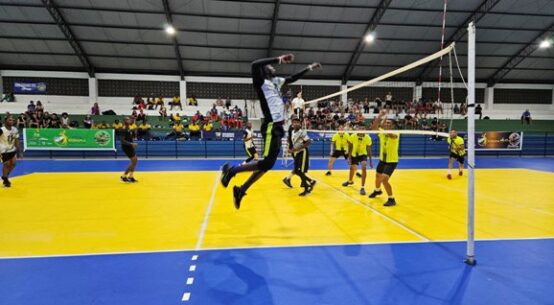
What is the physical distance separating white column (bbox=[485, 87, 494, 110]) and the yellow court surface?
82.4 feet

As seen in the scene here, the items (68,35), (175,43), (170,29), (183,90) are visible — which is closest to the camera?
(170,29)

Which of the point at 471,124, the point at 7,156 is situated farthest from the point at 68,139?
the point at 471,124

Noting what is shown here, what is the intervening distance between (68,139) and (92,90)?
10.3 m

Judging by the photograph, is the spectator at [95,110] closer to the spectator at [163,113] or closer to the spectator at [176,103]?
the spectator at [163,113]

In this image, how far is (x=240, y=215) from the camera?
661 cm

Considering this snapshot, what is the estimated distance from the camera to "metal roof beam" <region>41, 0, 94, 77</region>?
68.3 feet

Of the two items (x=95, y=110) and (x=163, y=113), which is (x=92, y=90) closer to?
(x=95, y=110)

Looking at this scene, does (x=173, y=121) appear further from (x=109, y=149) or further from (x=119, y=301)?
(x=119, y=301)

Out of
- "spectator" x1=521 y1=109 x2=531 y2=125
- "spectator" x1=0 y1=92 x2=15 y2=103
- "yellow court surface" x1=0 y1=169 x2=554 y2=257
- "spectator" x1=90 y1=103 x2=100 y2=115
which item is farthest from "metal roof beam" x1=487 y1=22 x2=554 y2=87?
"spectator" x1=0 y1=92 x2=15 y2=103

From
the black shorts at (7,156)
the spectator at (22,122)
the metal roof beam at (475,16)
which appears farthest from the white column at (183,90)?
the metal roof beam at (475,16)

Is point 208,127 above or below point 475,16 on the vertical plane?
below

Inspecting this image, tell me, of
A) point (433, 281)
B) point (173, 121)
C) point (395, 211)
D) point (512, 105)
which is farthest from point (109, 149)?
point (512, 105)

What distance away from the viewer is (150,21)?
74.5 feet

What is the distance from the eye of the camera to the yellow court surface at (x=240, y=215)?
514 cm
